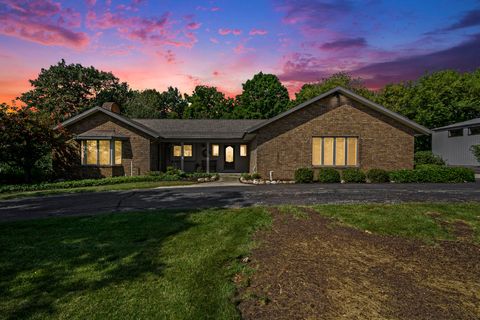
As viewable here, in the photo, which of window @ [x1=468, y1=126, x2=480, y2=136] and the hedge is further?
window @ [x1=468, y1=126, x2=480, y2=136]

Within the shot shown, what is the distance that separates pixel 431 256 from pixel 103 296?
5943 millimetres

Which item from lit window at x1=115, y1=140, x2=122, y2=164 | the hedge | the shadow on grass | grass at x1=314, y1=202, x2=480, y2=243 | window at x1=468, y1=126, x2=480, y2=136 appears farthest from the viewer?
window at x1=468, y1=126, x2=480, y2=136

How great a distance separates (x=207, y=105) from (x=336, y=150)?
48.3m

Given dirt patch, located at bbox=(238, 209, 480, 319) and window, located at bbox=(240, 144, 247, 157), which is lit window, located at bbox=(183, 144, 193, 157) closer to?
window, located at bbox=(240, 144, 247, 157)

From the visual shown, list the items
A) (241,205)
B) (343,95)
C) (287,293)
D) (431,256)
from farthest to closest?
(343,95)
(241,205)
(431,256)
(287,293)

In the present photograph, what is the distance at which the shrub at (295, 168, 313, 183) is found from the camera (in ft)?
60.5

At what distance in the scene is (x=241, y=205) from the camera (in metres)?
10.5

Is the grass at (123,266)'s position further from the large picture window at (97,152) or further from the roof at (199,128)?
the roof at (199,128)

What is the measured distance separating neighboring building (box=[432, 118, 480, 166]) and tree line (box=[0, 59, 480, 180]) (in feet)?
20.4

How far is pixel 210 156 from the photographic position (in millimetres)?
27031

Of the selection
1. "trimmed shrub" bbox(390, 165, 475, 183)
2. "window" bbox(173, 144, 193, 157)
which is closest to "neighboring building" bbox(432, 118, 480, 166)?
"trimmed shrub" bbox(390, 165, 475, 183)

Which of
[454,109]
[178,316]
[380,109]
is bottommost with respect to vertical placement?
[178,316]

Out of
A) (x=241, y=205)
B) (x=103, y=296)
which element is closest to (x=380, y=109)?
(x=241, y=205)

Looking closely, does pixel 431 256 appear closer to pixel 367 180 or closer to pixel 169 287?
pixel 169 287
